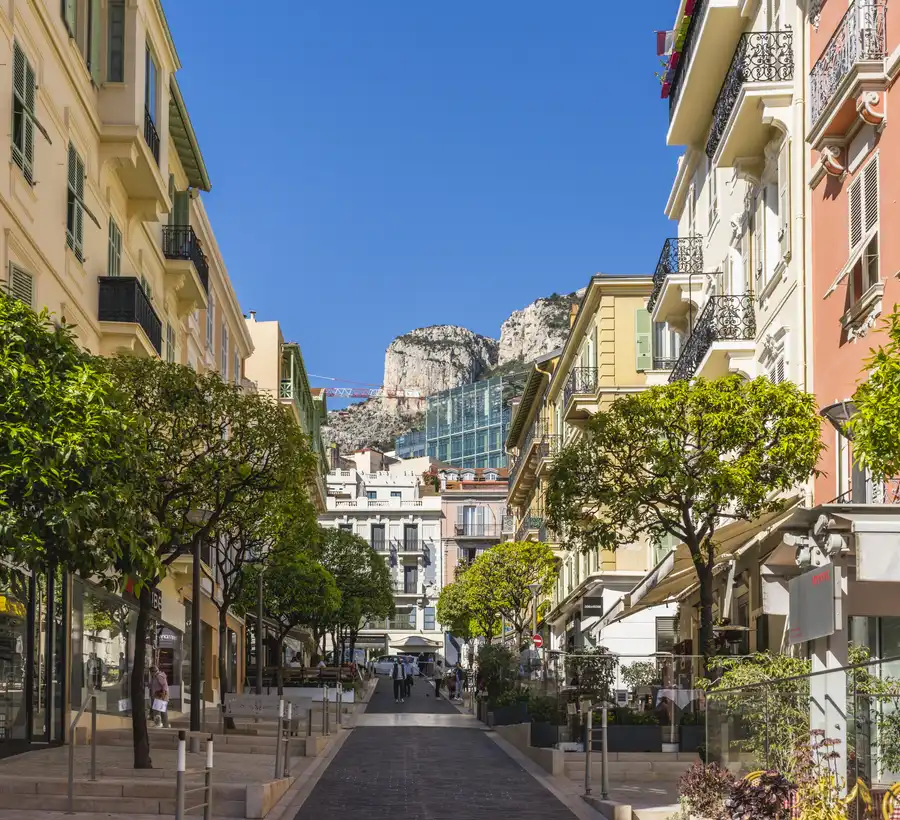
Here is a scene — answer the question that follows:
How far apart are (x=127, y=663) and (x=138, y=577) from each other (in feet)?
64.7

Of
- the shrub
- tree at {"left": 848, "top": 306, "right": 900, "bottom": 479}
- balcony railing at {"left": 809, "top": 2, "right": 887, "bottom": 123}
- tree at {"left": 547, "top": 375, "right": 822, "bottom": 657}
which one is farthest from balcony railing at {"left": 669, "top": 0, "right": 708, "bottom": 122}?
the shrub

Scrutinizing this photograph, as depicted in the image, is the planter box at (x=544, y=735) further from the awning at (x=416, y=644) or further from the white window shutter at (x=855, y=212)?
the awning at (x=416, y=644)

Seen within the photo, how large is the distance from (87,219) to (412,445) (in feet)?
540

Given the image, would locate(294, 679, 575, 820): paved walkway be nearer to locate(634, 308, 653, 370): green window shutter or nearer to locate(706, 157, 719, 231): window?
locate(706, 157, 719, 231): window

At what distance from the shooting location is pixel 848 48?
2070cm

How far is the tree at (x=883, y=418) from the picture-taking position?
477 inches

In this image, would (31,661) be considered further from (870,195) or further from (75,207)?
(870,195)

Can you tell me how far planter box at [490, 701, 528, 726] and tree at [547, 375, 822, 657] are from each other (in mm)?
8587

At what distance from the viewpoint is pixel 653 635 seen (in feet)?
163

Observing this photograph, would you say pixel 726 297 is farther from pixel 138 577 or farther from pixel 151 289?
pixel 138 577

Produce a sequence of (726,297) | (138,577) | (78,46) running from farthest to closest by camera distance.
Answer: (726,297)
(78,46)
(138,577)

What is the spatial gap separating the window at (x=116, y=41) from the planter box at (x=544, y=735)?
46.5 ft

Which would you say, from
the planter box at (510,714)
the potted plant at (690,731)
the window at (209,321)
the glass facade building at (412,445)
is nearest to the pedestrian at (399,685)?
the window at (209,321)

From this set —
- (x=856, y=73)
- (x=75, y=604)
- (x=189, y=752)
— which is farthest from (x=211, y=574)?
(x=856, y=73)
